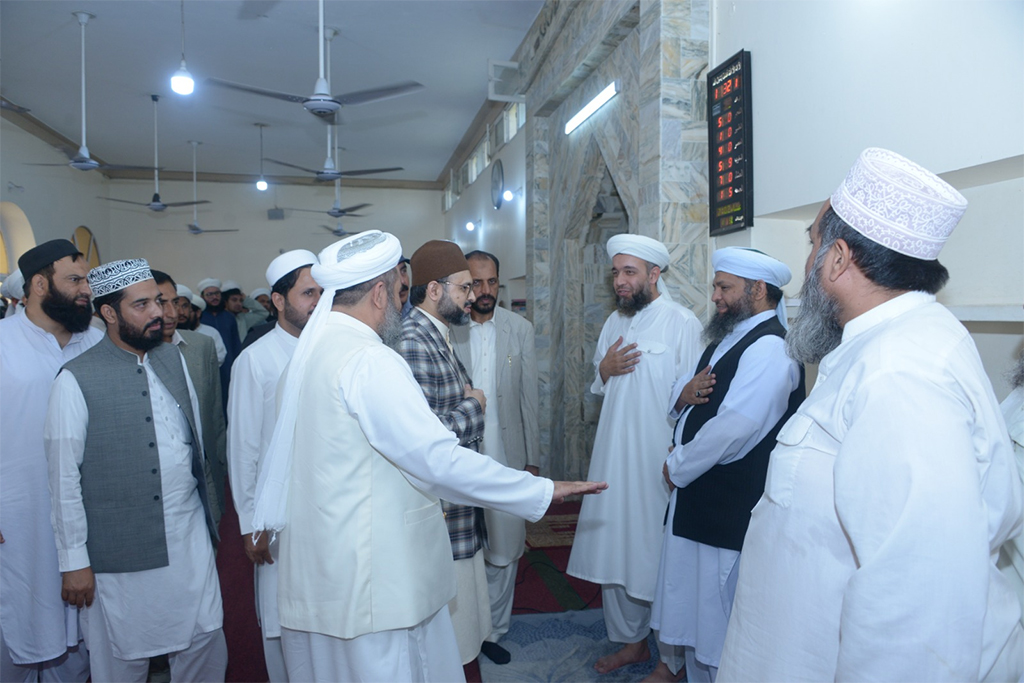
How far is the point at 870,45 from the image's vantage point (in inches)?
89.1

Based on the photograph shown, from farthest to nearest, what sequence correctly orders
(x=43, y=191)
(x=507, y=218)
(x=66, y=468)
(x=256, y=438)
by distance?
(x=43, y=191), (x=507, y=218), (x=256, y=438), (x=66, y=468)

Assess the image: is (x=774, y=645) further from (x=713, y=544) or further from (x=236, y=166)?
(x=236, y=166)

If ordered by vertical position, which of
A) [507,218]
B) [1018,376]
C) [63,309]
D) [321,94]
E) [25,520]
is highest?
[321,94]

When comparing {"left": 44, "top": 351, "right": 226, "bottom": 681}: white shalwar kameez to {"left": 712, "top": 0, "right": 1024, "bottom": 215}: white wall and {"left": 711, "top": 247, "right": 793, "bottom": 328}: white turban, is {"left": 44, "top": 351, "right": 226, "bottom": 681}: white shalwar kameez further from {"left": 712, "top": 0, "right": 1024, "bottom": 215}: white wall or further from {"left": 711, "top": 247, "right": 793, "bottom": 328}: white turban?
{"left": 712, "top": 0, "right": 1024, "bottom": 215}: white wall

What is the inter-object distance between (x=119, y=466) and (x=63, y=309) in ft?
2.73

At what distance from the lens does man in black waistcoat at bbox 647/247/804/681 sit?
224cm

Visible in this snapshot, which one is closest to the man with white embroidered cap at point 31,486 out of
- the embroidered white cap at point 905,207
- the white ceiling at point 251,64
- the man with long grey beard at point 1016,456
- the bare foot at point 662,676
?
the bare foot at point 662,676

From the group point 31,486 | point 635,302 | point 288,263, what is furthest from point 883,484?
point 31,486

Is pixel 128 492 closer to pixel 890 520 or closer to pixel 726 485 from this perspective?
pixel 726 485

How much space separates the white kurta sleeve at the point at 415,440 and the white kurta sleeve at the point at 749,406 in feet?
2.73

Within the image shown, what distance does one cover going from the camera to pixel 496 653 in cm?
301

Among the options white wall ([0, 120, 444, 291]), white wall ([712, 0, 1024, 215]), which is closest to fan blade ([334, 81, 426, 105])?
white wall ([712, 0, 1024, 215])

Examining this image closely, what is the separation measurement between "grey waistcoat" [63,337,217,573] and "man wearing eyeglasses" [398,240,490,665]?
0.94 meters

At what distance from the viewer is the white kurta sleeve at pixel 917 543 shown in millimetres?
1038
